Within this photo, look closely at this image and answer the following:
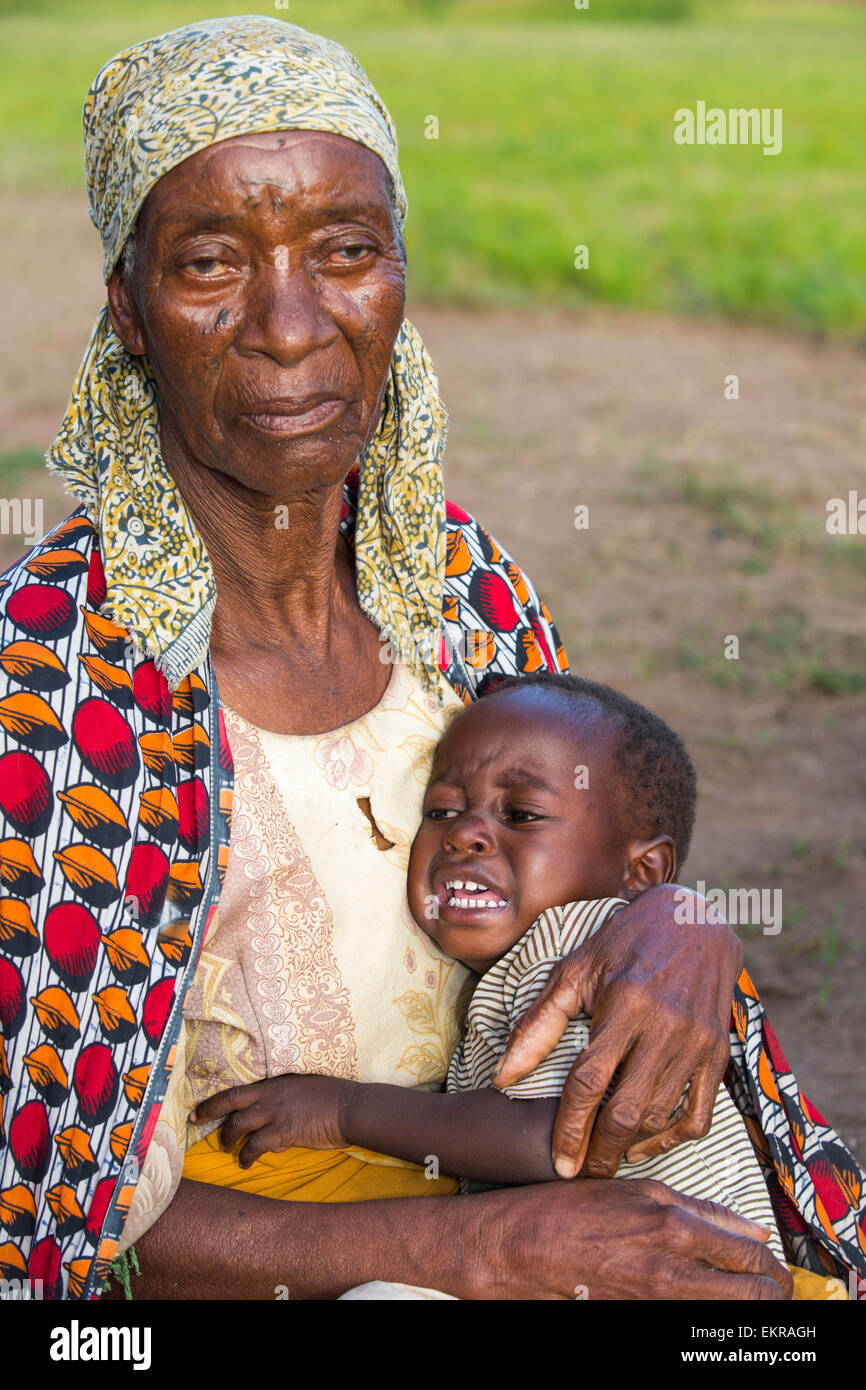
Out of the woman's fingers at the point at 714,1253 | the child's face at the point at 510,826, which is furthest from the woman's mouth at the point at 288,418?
the woman's fingers at the point at 714,1253

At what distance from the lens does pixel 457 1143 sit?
2.16 metres

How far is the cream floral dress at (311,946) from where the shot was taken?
87.9 inches

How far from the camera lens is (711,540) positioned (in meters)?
7.10

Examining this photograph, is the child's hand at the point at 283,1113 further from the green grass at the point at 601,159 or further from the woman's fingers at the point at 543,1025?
the green grass at the point at 601,159

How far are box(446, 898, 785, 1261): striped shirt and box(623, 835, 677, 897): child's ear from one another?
4.9 inches

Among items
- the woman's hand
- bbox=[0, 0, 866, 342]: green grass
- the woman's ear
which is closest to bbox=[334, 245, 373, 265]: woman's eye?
the woman's ear

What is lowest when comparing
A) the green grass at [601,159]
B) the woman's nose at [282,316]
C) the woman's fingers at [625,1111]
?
the woman's fingers at [625,1111]

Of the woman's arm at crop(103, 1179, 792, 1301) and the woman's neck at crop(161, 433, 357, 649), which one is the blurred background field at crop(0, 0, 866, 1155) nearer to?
the woman's arm at crop(103, 1179, 792, 1301)

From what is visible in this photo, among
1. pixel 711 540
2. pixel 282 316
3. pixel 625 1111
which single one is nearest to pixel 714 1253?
pixel 625 1111

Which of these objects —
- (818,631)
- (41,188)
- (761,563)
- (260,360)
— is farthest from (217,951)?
(41,188)

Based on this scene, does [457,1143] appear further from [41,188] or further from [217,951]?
[41,188]

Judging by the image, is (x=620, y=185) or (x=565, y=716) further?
(x=620, y=185)
